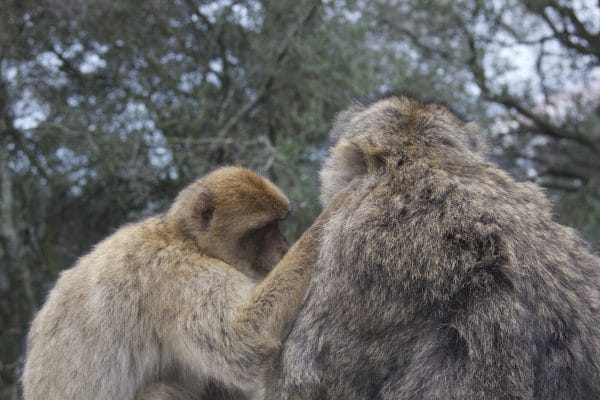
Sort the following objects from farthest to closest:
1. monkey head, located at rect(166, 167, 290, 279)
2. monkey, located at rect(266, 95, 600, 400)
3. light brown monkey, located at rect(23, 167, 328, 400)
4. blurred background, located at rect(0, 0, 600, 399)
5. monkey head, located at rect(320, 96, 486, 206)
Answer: blurred background, located at rect(0, 0, 600, 399) < monkey head, located at rect(166, 167, 290, 279) < light brown monkey, located at rect(23, 167, 328, 400) < monkey head, located at rect(320, 96, 486, 206) < monkey, located at rect(266, 95, 600, 400)

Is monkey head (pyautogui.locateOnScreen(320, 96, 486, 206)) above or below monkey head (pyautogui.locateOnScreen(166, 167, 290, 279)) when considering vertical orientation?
above

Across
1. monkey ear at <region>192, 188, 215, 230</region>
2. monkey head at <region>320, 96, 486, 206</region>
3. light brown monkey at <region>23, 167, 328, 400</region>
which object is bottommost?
light brown monkey at <region>23, 167, 328, 400</region>

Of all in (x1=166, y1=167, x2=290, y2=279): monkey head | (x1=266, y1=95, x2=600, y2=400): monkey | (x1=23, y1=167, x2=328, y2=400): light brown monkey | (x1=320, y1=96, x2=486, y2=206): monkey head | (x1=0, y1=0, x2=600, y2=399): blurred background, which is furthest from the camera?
(x1=0, y1=0, x2=600, y2=399): blurred background

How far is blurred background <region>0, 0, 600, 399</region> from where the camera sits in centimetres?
647

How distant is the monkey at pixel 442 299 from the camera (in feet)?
6.60

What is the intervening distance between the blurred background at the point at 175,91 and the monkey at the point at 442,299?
351 centimetres

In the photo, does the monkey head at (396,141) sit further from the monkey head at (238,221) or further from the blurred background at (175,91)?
the blurred background at (175,91)

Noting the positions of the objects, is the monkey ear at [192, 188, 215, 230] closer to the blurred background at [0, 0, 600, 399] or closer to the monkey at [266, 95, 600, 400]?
the monkey at [266, 95, 600, 400]

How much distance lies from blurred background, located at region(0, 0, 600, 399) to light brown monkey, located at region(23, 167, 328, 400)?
2.64 metres

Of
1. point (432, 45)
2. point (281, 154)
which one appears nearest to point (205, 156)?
point (281, 154)

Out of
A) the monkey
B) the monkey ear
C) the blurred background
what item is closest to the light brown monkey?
the monkey ear

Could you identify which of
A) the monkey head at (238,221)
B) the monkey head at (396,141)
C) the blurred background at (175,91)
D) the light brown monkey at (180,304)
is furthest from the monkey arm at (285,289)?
the blurred background at (175,91)

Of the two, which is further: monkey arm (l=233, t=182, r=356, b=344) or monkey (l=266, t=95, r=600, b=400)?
monkey arm (l=233, t=182, r=356, b=344)

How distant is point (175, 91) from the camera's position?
6.88 m
